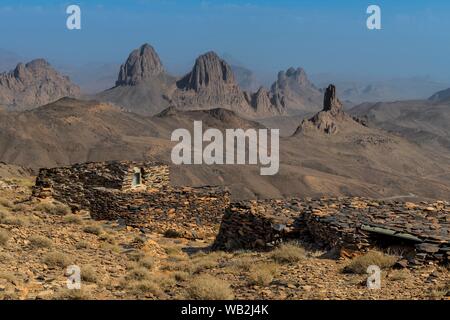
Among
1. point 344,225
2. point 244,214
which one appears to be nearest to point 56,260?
point 244,214

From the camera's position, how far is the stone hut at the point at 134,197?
60.3 feet

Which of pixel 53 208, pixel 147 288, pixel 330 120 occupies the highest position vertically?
pixel 147 288

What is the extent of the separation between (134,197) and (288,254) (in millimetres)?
7818

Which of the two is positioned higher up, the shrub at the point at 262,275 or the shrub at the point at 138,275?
the shrub at the point at 262,275

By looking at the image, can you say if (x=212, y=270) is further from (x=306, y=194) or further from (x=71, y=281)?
(x=306, y=194)

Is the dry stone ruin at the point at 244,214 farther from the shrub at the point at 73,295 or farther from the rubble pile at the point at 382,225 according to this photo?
the shrub at the point at 73,295

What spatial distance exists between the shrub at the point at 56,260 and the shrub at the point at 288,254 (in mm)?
4335

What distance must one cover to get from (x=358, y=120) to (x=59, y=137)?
94560 mm

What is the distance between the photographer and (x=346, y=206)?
15398mm

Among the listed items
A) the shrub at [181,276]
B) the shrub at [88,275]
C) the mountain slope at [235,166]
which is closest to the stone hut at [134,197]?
the shrub at [181,276]

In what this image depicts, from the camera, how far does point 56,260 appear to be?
37.1 feet

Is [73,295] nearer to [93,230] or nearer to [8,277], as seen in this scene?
[8,277]

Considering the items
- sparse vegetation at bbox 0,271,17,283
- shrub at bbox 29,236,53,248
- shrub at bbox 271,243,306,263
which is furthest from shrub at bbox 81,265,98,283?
shrub at bbox 271,243,306,263

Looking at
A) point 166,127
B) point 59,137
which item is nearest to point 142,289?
point 59,137
